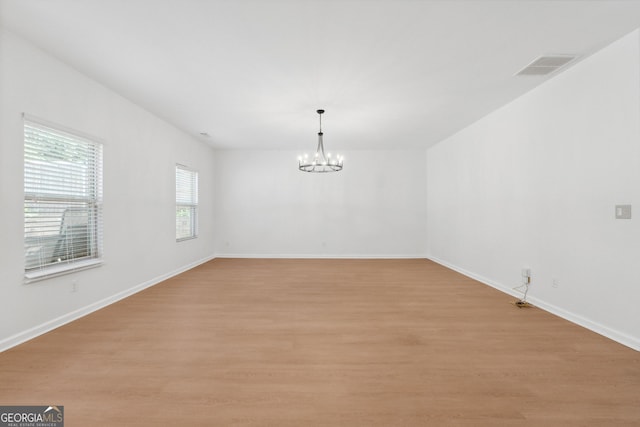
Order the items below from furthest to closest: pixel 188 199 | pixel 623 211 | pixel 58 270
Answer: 1. pixel 188 199
2. pixel 58 270
3. pixel 623 211

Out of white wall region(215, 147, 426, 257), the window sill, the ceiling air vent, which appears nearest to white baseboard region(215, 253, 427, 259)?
white wall region(215, 147, 426, 257)

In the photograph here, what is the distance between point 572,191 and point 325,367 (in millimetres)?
3250

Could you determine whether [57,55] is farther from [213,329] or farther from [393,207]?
[393,207]

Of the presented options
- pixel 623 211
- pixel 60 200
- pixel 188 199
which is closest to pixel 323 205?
pixel 188 199

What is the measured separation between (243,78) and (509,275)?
4.56 metres

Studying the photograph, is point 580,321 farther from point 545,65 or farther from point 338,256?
point 338,256

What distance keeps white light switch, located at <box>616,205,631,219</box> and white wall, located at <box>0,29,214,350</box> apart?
18.2ft

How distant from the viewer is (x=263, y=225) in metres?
7.11

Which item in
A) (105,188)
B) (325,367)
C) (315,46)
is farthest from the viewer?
(105,188)

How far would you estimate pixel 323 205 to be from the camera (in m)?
7.10

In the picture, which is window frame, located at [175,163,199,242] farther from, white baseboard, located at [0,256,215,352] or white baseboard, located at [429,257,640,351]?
white baseboard, located at [429,257,640,351]

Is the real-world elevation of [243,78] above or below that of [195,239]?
above

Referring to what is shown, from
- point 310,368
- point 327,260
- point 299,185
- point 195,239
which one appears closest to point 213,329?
point 310,368

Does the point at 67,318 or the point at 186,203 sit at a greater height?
the point at 186,203
